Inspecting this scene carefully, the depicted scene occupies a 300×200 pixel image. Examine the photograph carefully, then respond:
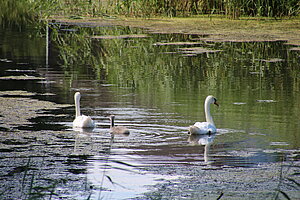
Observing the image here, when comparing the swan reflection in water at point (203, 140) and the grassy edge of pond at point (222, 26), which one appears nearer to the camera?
the swan reflection in water at point (203, 140)

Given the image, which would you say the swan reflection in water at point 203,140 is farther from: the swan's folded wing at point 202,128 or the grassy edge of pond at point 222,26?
the grassy edge of pond at point 222,26

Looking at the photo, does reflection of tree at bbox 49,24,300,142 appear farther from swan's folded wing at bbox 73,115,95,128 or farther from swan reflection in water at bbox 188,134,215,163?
swan's folded wing at bbox 73,115,95,128

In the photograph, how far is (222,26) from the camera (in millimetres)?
19875

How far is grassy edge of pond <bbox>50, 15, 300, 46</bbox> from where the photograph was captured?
1797 cm

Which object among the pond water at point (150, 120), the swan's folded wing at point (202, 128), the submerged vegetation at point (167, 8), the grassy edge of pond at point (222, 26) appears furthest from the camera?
the submerged vegetation at point (167, 8)

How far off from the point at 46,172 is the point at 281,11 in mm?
16615

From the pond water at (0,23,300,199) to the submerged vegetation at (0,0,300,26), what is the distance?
364 cm

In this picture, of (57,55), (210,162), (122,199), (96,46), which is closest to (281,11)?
(96,46)

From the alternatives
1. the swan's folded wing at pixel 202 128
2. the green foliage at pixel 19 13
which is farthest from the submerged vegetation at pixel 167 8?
the swan's folded wing at pixel 202 128

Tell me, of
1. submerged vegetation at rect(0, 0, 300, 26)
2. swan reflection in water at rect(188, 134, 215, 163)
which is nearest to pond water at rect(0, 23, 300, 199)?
swan reflection in water at rect(188, 134, 215, 163)

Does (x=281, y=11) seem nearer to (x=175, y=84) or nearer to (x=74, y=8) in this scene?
(x=74, y=8)

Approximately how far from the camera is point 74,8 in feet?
81.3

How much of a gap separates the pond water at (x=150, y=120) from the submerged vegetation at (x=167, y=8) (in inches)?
143

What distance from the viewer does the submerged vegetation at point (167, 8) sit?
20688 millimetres
